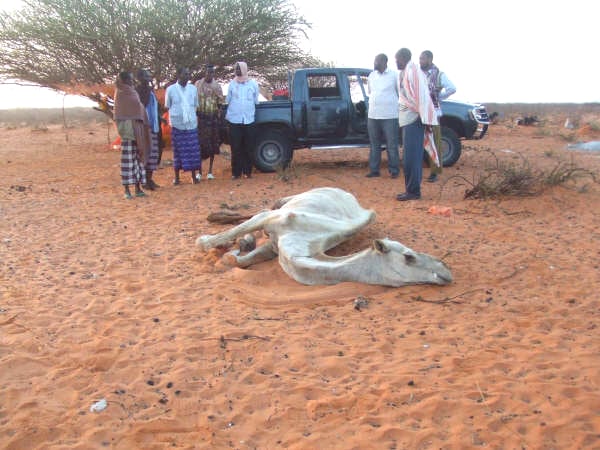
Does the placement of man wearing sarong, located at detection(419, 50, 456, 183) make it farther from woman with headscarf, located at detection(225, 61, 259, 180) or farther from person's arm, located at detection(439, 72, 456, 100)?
woman with headscarf, located at detection(225, 61, 259, 180)

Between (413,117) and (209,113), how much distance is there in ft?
13.1

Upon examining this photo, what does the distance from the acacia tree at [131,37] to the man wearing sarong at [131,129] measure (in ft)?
15.7

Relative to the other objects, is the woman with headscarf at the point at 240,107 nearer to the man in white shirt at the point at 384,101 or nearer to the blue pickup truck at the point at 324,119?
the blue pickup truck at the point at 324,119

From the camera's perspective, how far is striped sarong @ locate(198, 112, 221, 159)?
9.95 metres

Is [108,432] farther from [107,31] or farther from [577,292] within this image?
[107,31]

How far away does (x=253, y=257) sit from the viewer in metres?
5.06

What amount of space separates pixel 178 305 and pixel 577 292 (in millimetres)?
3160

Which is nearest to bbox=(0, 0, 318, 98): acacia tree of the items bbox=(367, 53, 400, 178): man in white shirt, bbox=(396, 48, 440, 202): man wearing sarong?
bbox=(367, 53, 400, 178): man in white shirt

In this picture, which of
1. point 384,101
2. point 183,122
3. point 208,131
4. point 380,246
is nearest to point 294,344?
point 380,246

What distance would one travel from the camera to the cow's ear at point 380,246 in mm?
4094

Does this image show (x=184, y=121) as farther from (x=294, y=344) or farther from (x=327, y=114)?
(x=294, y=344)

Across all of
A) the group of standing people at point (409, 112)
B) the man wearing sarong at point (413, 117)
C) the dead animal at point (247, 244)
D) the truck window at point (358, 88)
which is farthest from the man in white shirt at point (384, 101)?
the dead animal at point (247, 244)

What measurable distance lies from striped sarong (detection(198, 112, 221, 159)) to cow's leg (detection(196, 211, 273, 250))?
4.83m

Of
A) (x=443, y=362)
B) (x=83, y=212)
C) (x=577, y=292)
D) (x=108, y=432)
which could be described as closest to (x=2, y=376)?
(x=108, y=432)
